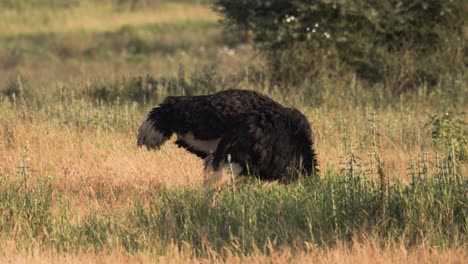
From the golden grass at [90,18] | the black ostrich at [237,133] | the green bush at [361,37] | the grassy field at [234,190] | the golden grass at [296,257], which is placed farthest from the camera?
the golden grass at [90,18]

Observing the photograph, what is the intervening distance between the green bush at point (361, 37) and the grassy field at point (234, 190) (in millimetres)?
429

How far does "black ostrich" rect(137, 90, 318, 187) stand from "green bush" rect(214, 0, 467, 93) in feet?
23.0

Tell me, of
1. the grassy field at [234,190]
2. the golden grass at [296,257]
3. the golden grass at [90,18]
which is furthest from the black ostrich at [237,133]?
the golden grass at [90,18]

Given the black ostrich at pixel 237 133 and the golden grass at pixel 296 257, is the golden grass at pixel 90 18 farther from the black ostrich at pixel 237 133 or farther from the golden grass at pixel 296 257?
the golden grass at pixel 296 257

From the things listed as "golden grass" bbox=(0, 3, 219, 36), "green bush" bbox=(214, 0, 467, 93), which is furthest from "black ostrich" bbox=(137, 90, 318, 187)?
"golden grass" bbox=(0, 3, 219, 36)

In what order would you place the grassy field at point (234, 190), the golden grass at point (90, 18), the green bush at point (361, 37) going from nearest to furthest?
1. the grassy field at point (234, 190)
2. the green bush at point (361, 37)
3. the golden grass at point (90, 18)

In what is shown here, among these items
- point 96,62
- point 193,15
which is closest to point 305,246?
point 96,62

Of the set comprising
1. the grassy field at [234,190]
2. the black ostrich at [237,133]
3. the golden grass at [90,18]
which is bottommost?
the golden grass at [90,18]

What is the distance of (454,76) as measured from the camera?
580 inches

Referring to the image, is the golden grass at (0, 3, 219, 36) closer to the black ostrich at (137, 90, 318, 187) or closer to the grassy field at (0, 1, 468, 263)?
the grassy field at (0, 1, 468, 263)

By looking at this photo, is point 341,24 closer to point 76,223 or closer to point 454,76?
point 454,76

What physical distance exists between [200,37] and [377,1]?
55.5 ft

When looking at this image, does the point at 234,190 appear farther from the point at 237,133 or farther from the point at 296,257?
the point at 296,257

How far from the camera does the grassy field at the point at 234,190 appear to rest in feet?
19.1
